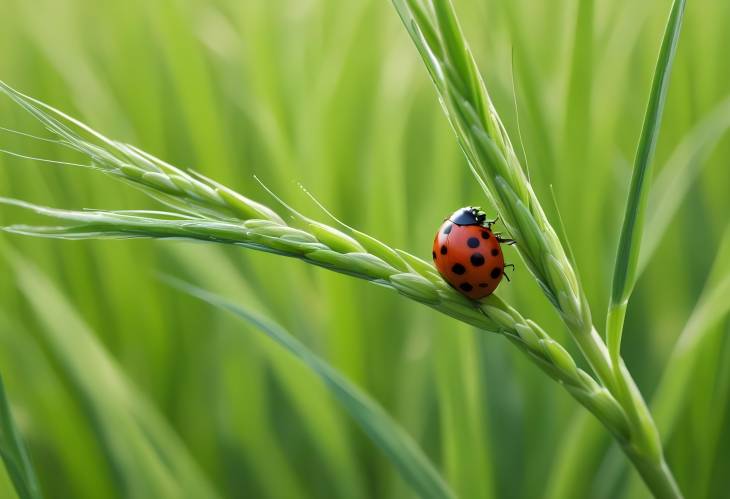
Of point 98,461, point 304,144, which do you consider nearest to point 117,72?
point 304,144

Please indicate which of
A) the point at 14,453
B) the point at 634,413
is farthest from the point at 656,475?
the point at 14,453

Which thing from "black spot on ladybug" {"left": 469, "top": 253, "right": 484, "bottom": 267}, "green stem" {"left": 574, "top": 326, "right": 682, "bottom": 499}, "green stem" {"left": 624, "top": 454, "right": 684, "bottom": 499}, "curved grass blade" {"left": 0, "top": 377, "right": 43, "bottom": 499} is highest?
"curved grass blade" {"left": 0, "top": 377, "right": 43, "bottom": 499}

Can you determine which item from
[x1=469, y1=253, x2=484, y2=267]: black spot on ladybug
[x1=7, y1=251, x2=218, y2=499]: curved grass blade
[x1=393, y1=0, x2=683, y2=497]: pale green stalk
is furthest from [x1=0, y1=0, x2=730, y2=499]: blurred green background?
[x1=393, y1=0, x2=683, y2=497]: pale green stalk

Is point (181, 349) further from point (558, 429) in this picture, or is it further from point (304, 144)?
point (558, 429)

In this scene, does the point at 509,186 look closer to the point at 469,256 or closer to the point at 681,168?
the point at 469,256

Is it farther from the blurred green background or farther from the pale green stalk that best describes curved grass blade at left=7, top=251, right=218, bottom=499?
the pale green stalk

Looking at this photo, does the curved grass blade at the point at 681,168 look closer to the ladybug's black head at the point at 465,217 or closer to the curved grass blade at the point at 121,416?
the ladybug's black head at the point at 465,217
